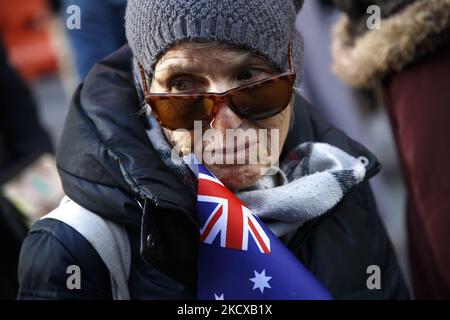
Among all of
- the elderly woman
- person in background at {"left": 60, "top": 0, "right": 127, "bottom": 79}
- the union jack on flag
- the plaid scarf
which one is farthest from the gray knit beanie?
person in background at {"left": 60, "top": 0, "right": 127, "bottom": 79}

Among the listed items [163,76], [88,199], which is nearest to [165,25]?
[163,76]

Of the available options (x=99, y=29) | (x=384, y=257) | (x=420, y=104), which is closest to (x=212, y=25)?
(x=420, y=104)

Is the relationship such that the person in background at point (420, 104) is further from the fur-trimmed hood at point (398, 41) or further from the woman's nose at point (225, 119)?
the woman's nose at point (225, 119)

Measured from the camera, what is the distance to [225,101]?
1475 mm

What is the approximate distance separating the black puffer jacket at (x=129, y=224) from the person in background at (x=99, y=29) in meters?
1.49

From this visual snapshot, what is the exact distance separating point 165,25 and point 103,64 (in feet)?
1.28

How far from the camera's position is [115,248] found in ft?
4.96

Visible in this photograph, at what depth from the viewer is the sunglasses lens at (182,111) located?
4.82 ft

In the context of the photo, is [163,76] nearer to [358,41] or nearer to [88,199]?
[88,199]

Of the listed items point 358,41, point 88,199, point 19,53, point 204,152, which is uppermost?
point 19,53

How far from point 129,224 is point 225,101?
41 centimetres

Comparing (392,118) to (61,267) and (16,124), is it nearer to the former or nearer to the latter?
(61,267)

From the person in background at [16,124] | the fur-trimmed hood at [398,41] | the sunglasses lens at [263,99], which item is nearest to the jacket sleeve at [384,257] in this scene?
the fur-trimmed hood at [398,41]
